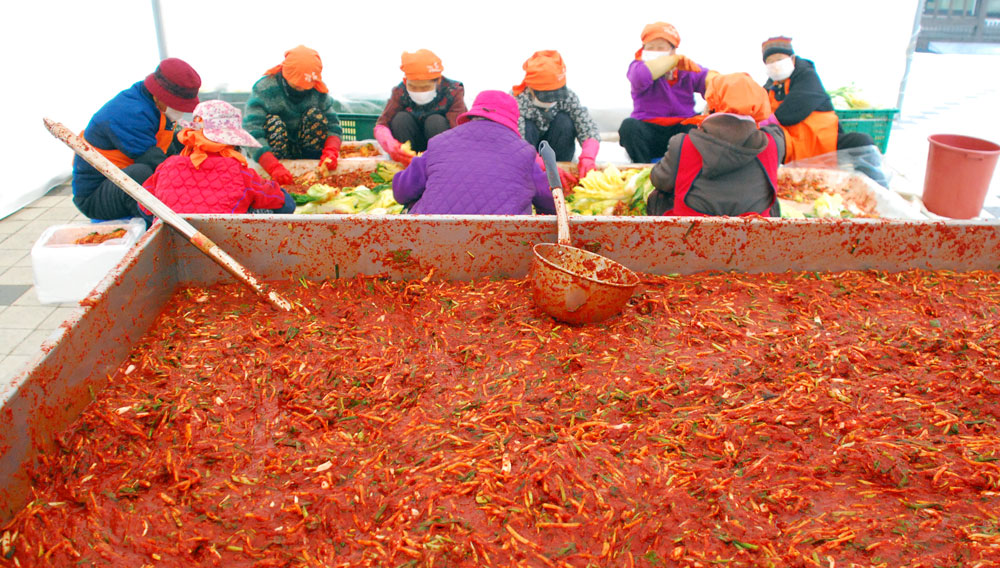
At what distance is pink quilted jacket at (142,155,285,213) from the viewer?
3172mm

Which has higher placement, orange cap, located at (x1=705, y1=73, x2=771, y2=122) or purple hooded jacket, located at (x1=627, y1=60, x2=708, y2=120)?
orange cap, located at (x1=705, y1=73, x2=771, y2=122)

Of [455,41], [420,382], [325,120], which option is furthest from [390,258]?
[455,41]

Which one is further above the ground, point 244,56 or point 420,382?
point 244,56

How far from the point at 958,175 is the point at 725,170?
2525 mm

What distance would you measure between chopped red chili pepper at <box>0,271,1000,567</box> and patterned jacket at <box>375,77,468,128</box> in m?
2.85

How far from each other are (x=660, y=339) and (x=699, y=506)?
847 millimetres

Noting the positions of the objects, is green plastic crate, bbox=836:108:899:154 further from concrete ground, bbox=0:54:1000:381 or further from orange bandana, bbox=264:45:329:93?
orange bandana, bbox=264:45:329:93

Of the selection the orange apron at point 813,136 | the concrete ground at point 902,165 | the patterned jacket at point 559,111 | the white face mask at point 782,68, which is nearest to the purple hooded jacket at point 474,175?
the concrete ground at point 902,165

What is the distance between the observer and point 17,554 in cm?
161

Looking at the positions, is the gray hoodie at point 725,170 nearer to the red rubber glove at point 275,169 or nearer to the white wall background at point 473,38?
the red rubber glove at point 275,169

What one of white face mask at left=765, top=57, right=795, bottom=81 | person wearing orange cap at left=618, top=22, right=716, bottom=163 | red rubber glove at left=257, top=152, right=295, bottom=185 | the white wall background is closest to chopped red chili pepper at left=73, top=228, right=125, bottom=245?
red rubber glove at left=257, top=152, right=295, bottom=185

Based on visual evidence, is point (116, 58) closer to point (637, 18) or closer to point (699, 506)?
point (637, 18)

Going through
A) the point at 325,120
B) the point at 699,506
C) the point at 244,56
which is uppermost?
the point at 244,56

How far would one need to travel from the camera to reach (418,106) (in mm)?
5426
